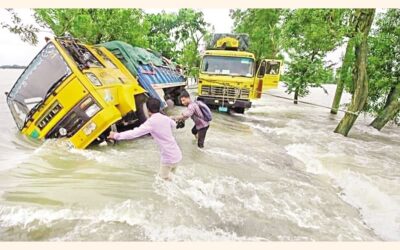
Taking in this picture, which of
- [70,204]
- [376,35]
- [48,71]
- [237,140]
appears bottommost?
[237,140]

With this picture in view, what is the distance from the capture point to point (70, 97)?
6.81 meters

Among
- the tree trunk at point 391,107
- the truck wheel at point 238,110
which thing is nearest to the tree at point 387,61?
the tree trunk at point 391,107

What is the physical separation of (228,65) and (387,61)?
20.2 ft

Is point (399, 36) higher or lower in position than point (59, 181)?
higher

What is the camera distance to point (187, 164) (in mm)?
6566

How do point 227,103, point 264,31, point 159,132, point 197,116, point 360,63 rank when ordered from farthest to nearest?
point 264,31 < point 227,103 < point 360,63 < point 197,116 < point 159,132

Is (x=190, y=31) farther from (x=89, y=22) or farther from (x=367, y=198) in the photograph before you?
(x=367, y=198)

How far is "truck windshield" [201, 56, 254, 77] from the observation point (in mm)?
13586

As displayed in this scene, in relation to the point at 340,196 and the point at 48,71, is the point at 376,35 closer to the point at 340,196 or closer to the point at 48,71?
the point at 340,196

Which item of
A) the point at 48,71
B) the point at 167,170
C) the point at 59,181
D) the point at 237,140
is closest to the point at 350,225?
the point at 167,170

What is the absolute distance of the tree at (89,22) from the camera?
1265 cm

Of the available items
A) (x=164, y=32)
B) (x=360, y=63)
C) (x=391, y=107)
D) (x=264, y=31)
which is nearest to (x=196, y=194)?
(x=360, y=63)

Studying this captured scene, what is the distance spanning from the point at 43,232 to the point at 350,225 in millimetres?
3862

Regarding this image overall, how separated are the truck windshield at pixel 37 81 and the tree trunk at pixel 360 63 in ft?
26.9
